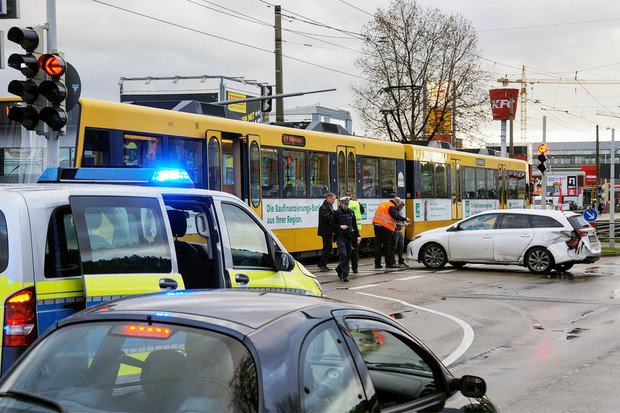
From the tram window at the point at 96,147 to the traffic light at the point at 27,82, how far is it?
3.00m

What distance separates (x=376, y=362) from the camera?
4309 mm

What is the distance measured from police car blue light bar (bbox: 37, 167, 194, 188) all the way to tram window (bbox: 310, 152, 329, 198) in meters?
15.0

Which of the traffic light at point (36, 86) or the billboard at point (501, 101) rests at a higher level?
the billboard at point (501, 101)

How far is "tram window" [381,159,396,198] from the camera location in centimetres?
2683

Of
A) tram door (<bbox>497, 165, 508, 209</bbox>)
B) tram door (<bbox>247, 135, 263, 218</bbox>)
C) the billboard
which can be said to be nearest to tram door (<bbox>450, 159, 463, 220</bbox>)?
tram door (<bbox>497, 165, 508, 209</bbox>)

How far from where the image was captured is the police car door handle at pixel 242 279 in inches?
305

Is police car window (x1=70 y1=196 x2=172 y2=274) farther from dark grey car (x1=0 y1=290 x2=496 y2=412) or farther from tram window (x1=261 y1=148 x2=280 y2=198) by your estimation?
tram window (x1=261 y1=148 x2=280 y2=198)

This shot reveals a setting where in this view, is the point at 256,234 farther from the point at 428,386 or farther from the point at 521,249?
the point at 521,249

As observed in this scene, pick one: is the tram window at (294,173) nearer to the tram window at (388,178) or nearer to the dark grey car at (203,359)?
the tram window at (388,178)

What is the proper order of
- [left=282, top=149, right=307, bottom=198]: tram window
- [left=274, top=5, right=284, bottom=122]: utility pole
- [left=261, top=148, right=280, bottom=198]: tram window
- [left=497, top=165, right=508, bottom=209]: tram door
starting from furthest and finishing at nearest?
[left=497, top=165, right=508, bottom=209]: tram door < [left=274, top=5, right=284, bottom=122]: utility pole < [left=282, top=149, right=307, bottom=198]: tram window < [left=261, top=148, right=280, bottom=198]: tram window

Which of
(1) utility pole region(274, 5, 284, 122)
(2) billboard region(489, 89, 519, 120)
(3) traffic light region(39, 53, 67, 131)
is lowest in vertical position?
(3) traffic light region(39, 53, 67, 131)

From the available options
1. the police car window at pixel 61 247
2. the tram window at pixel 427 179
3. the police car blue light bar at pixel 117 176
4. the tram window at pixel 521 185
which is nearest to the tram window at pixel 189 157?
the police car blue light bar at pixel 117 176

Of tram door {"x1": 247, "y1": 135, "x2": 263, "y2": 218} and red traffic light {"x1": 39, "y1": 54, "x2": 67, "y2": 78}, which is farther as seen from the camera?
tram door {"x1": 247, "y1": 135, "x2": 263, "y2": 218}

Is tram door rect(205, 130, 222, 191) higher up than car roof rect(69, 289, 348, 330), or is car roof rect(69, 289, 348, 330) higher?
tram door rect(205, 130, 222, 191)
